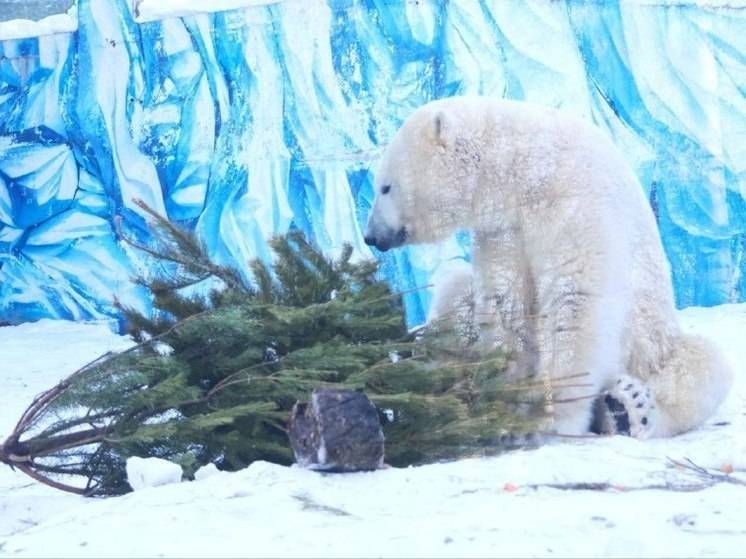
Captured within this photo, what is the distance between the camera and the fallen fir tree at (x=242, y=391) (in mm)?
3420

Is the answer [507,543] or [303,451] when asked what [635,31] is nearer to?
[303,451]

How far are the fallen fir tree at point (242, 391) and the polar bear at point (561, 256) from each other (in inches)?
10.7

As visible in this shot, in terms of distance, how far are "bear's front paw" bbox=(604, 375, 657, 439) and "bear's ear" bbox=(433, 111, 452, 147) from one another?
1.00 m

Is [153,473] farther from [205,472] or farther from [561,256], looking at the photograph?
[561,256]

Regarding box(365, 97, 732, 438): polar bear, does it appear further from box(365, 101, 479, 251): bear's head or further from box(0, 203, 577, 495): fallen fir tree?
box(0, 203, 577, 495): fallen fir tree

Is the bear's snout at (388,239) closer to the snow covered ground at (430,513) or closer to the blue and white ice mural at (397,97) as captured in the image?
the snow covered ground at (430,513)

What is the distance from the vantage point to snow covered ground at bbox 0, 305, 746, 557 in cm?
233

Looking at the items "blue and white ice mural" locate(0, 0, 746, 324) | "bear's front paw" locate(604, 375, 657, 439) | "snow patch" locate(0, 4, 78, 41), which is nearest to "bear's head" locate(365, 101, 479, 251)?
"bear's front paw" locate(604, 375, 657, 439)

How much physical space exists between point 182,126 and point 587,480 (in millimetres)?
5282

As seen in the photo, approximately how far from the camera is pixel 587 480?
116 inches

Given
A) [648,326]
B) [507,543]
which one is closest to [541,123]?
[648,326]

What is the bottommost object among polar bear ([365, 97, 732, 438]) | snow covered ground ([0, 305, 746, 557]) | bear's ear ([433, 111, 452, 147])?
snow covered ground ([0, 305, 746, 557])

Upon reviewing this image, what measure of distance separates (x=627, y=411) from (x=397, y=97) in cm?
368

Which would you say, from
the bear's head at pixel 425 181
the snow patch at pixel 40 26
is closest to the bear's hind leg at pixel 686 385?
the bear's head at pixel 425 181
